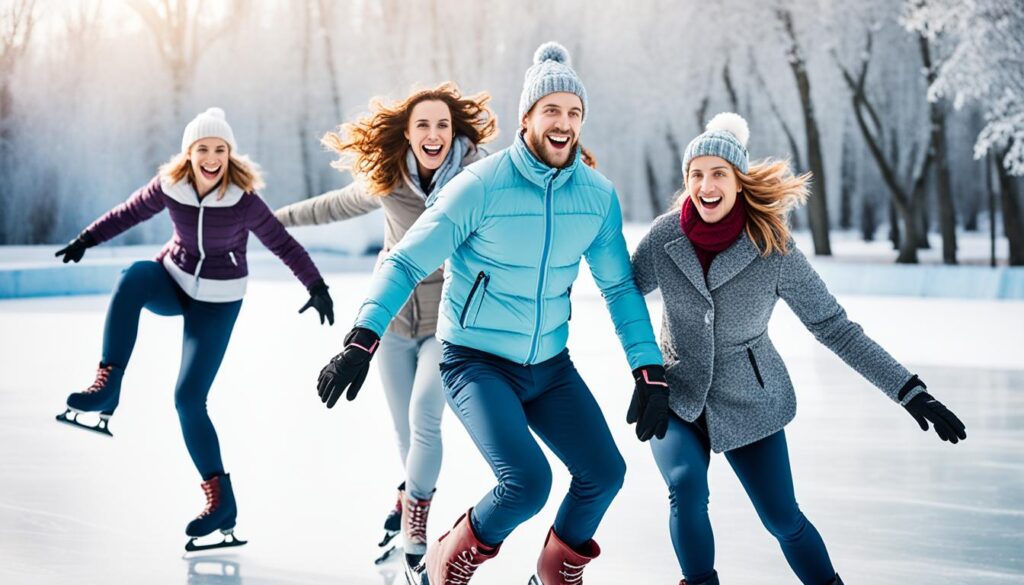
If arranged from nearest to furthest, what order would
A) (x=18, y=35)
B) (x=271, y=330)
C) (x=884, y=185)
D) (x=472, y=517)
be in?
(x=472, y=517), (x=271, y=330), (x=884, y=185), (x=18, y=35)

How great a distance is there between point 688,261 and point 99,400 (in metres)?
1.49

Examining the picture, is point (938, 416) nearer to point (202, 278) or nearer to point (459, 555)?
point (459, 555)

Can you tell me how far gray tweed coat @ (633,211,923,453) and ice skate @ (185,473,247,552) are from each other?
1.33m

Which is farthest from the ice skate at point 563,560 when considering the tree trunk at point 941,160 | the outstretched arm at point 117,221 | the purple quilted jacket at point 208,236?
the tree trunk at point 941,160

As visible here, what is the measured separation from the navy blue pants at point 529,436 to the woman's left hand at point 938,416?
568 mm

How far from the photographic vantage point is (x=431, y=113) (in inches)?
115

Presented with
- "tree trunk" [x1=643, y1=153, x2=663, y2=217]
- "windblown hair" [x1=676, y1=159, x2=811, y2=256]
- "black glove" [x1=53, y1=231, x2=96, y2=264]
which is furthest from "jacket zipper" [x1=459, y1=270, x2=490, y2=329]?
"tree trunk" [x1=643, y1=153, x2=663, y2=217]

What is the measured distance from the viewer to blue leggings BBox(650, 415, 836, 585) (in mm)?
2182

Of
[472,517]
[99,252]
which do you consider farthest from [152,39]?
[472,517]

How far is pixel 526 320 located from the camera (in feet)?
7.34

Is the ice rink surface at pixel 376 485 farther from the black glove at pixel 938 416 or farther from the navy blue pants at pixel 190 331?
the black glove at pixel 938 416

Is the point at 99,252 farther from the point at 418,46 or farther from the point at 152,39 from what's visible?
the point at 418,46

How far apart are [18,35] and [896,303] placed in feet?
35.9

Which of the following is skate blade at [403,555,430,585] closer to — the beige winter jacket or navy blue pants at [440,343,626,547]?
navy blue pants at [440,343,626,547]
